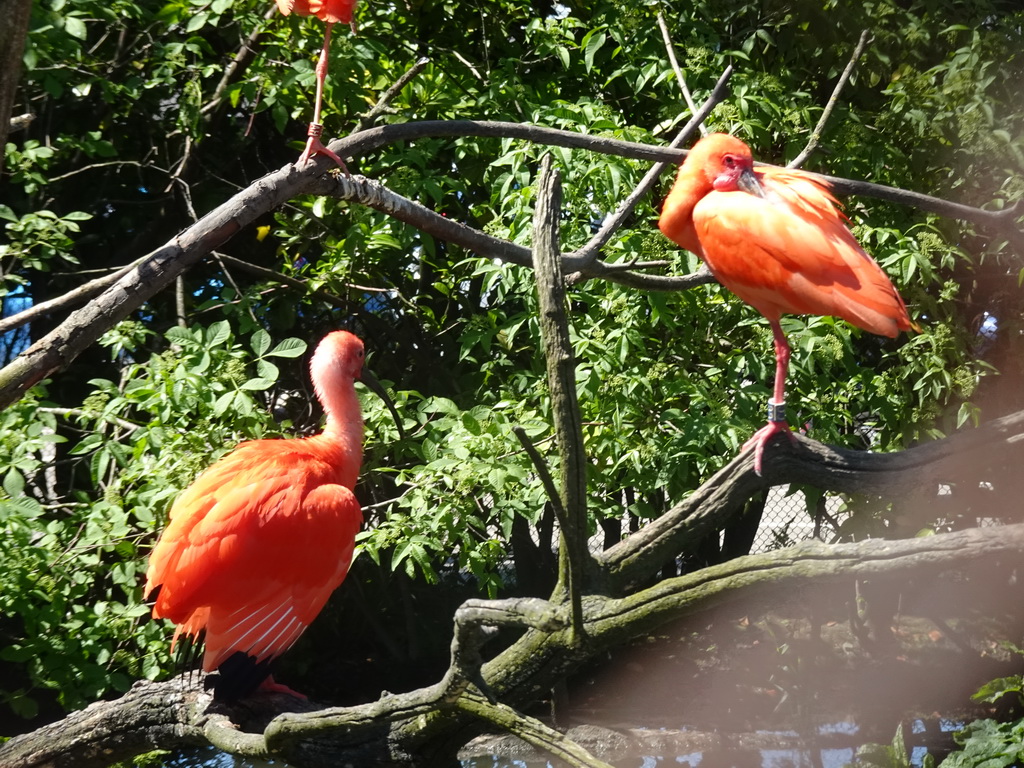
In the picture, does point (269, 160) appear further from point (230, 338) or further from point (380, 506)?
point (380, 506)

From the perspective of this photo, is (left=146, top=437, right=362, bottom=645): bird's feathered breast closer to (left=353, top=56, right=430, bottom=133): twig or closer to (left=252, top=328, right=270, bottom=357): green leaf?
(left=252, top=328, right=270, bottom=357): green leaf

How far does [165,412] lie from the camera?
3617 mm

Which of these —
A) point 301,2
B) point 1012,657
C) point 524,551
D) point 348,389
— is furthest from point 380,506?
point 1012,657

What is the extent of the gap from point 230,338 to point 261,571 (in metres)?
1.13

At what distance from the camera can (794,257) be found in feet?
9.00

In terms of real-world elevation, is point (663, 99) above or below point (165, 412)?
above

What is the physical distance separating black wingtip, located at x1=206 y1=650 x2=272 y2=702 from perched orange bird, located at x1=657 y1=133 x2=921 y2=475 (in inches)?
61.9

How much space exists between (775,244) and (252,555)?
177cm

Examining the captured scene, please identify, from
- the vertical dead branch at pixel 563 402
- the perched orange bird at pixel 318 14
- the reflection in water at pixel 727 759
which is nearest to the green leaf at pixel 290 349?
the perched orange bird at pixel 318 14

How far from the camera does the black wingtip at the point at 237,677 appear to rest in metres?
2.94

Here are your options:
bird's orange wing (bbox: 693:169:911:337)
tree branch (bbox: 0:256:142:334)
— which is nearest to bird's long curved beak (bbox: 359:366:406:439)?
tree branch (bbox: 0:256:142:334)

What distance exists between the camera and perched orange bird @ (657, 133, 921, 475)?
8.80 ft

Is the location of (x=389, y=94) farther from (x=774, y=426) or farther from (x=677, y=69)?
Result: (x=774, y=426)

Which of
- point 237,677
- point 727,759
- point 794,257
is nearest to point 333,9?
point 794,257
